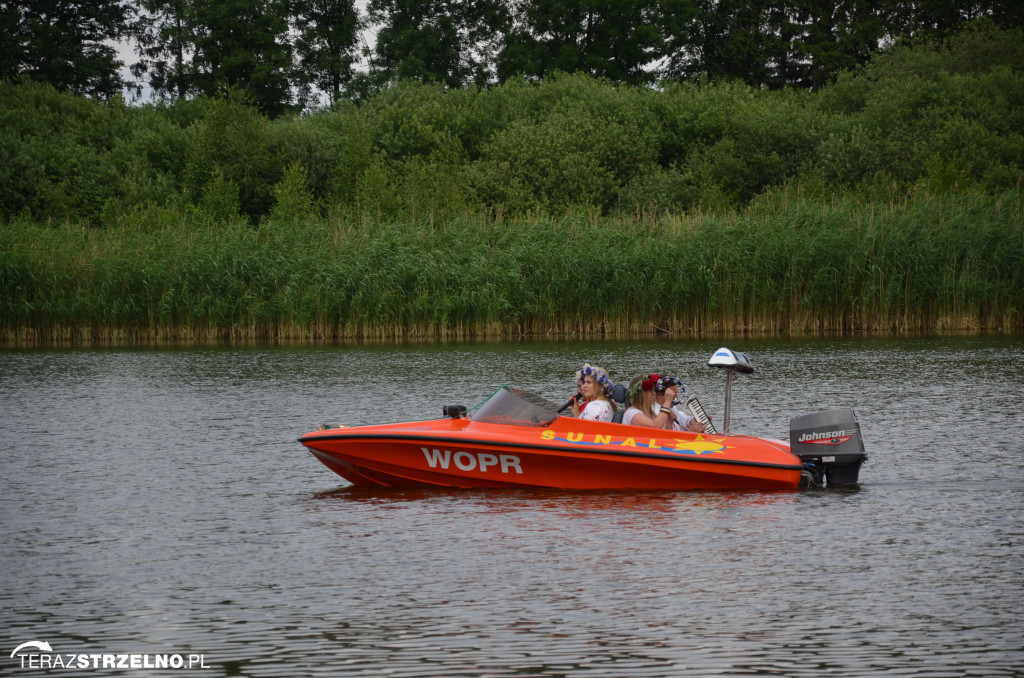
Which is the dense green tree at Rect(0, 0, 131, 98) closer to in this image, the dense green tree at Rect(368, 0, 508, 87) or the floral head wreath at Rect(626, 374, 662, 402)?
the dense green tree at Rect(368, 0, 508, 87)

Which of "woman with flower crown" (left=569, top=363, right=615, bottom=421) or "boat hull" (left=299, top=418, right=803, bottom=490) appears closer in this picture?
"boat hull" (left=299, top=418, right=803, bottom=490)

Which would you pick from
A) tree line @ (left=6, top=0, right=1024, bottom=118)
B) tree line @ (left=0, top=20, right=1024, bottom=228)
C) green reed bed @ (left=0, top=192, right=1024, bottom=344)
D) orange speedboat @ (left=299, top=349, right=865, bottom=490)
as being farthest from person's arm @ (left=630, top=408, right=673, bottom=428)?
tree line @ (left=6, top=0, right=1024, bottom=118)

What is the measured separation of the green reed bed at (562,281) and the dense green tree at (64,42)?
30.5 meters

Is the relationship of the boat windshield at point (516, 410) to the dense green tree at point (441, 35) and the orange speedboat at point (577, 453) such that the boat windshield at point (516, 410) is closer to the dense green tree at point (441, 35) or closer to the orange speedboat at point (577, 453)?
the orange speedboat at point (577, 453)

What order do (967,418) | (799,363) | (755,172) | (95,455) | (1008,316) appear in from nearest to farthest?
(95,455) < (967,418) < (799,363) < (1008,316) < (755,172)

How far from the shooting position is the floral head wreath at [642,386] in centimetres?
1161

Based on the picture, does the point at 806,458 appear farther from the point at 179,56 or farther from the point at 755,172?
the point at 179,56

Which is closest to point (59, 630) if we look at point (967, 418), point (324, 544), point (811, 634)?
point (324, 544)

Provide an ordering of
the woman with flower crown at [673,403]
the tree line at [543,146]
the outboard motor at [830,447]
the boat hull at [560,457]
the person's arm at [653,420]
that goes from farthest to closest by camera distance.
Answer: the tree line at [543,146]
the woman with flower crown at [673,403]
the person's arm at [653,420]
the boat hull at [560,457]
the outboard motor at [830,447]

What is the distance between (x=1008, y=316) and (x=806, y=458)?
19.0 m

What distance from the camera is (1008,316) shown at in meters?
28.1

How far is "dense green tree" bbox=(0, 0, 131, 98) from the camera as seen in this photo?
2270 inches

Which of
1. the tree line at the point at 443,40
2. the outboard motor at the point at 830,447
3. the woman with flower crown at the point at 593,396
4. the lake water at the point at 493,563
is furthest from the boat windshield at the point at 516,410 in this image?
the tree line at the point at 443,40

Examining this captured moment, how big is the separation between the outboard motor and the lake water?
0.24 meters
